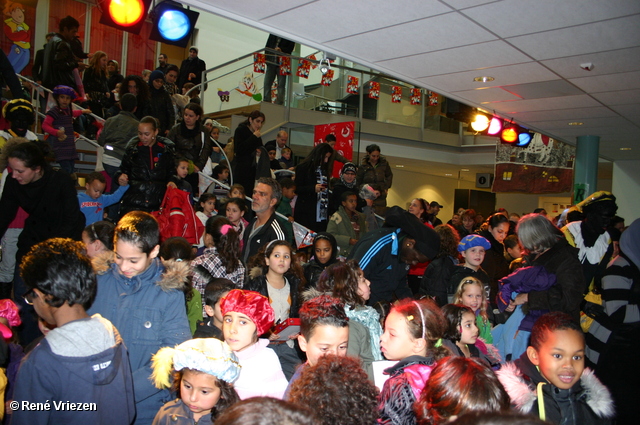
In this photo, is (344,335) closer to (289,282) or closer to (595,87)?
(289,282)

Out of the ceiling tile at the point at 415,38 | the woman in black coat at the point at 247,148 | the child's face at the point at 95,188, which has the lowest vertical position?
the child's face at the point at 95,188

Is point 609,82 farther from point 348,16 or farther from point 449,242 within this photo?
point 348,16

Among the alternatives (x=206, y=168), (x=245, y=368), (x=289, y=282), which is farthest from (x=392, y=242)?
(x=206, y=168)

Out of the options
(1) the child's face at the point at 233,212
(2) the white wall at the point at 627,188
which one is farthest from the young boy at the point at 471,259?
(2) the white wall at the point at 627,188

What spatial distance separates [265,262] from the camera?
13.0 ft

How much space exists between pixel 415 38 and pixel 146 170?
124 inches

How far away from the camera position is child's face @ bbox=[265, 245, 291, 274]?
3.81 meters

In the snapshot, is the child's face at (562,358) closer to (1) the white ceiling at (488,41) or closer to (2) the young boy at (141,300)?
(2) the young boy at (141,300)

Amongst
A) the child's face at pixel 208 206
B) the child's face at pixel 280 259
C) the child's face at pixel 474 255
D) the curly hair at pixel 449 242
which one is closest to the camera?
the child's face at pixel 280 259

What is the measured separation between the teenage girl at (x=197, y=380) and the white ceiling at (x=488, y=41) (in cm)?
255

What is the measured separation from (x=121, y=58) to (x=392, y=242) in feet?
49.1

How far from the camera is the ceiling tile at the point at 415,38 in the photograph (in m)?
3.67

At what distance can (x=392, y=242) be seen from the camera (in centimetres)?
389

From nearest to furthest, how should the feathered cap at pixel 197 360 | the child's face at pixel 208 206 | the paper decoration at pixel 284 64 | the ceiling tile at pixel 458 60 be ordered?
the feathered cap at pixel 197 360 < the ceiling tile at pixel 458 60 < the child's face at pixel 208 206 < the paper decoration at pixel 284 64
